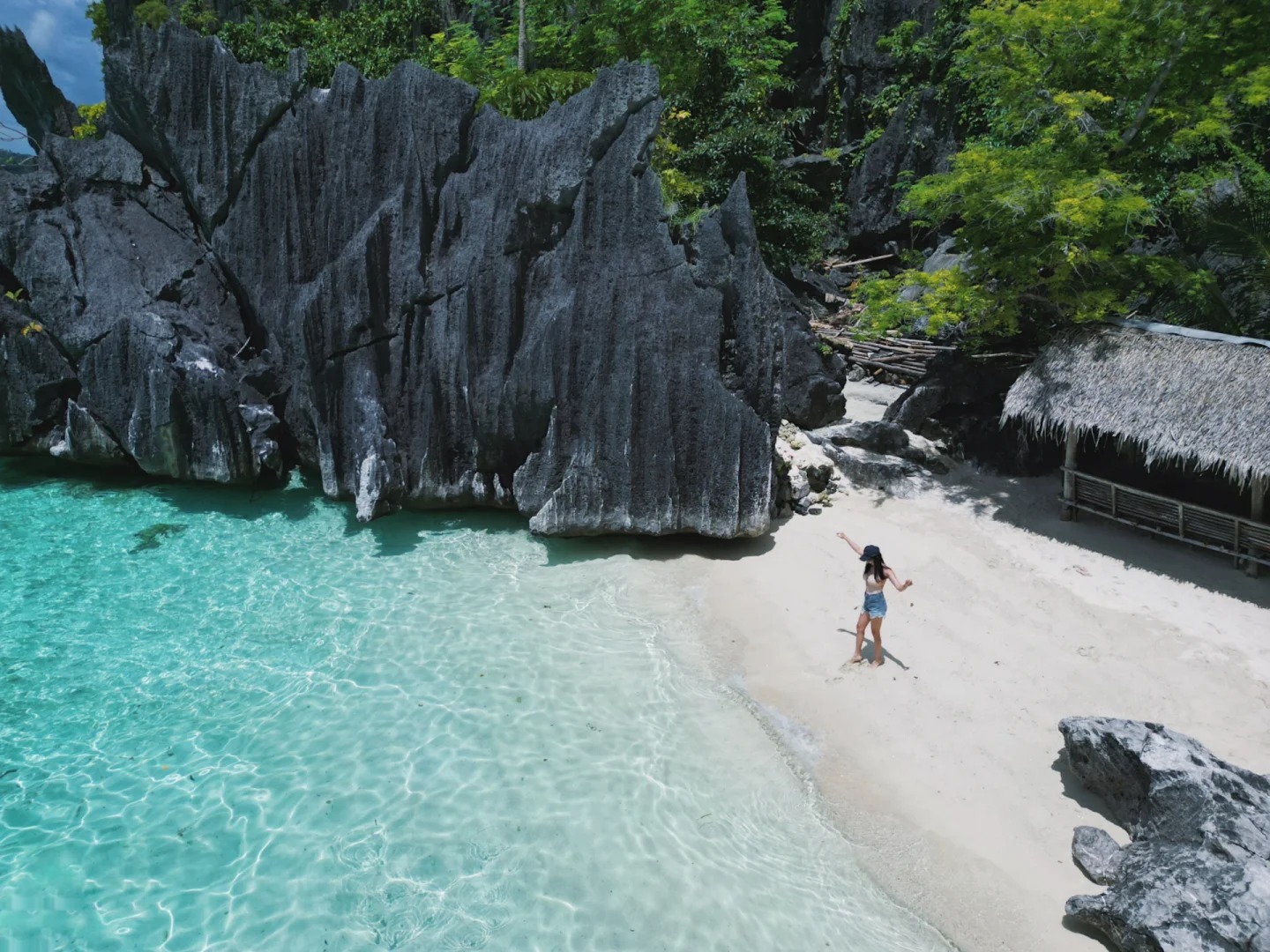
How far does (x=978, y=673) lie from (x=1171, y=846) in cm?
261

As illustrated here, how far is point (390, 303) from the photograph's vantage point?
11852mm

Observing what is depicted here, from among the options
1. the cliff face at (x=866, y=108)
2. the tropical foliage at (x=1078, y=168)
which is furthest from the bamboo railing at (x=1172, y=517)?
the cliff face at (x=866, y=108)

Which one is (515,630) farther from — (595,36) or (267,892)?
(595,36)

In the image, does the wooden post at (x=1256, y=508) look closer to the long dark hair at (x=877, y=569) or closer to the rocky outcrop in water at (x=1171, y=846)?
the rocky outcrop in water at (x=1171, y=846)

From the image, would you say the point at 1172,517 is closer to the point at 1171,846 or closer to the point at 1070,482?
the point at 1070,482

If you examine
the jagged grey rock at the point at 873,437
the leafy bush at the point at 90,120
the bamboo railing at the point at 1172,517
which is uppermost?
the leafy bush at the point at 90,120

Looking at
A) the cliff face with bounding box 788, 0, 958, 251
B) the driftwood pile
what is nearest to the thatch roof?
the driftwood pile

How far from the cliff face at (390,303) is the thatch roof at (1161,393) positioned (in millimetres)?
3693

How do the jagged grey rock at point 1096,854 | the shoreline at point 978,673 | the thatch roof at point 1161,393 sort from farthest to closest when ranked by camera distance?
1. the thatch roof at point 1161,393
2. the shoreline at point 978,673
3. the jagged grey rock at point 1096,854

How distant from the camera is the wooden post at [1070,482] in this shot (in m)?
11.0

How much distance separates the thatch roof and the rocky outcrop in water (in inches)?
181

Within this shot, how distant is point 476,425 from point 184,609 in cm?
445

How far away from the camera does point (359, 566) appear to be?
1023cm

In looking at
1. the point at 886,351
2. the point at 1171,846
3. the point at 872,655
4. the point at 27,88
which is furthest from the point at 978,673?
the point at 27,88
